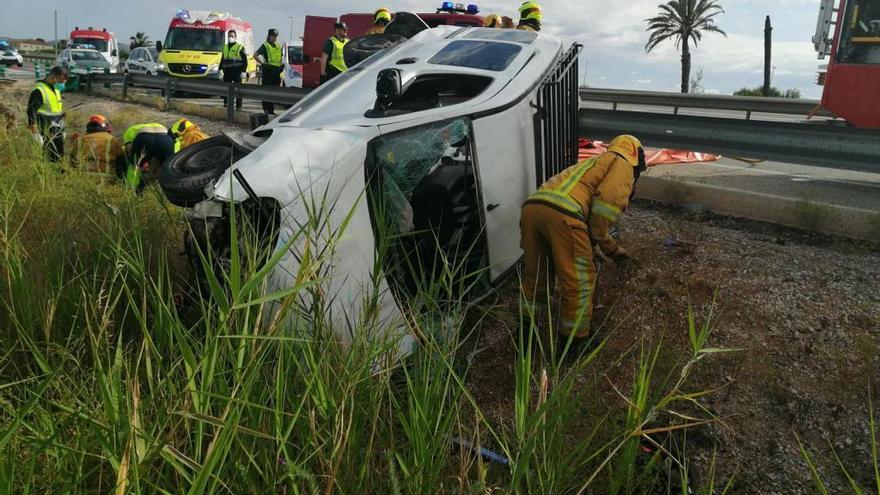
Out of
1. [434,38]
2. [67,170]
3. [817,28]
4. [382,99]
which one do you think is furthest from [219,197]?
[817,28]

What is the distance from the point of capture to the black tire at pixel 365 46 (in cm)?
531

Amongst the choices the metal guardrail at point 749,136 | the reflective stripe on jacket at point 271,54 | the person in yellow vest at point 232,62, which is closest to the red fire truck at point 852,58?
the metal guardrail at point 749,136

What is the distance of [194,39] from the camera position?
64.3ft

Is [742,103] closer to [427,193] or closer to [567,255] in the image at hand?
[567,255]

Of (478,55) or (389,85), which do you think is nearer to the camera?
(389,85)

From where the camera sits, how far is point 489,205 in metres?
3.65

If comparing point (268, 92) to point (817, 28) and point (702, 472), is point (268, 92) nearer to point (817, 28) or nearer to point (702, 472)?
point (817, 28)

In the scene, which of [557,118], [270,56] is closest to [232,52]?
[270,56]

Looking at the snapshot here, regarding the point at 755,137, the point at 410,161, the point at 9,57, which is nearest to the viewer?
the point at 410,161

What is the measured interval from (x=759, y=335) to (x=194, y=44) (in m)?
19.4

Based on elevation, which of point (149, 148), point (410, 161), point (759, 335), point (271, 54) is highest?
point (271, 54)

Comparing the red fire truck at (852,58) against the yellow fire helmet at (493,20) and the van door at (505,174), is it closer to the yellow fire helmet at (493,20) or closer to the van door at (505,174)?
the yellow fire helmet at (493,20)

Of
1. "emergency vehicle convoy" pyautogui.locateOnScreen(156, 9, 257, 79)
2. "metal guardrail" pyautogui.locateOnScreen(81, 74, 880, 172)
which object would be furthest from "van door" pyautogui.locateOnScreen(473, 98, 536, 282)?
"emergency vehicle convoy" pyautogui.locateOnScreen(156, 9, 257, 79)

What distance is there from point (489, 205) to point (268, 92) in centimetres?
799
